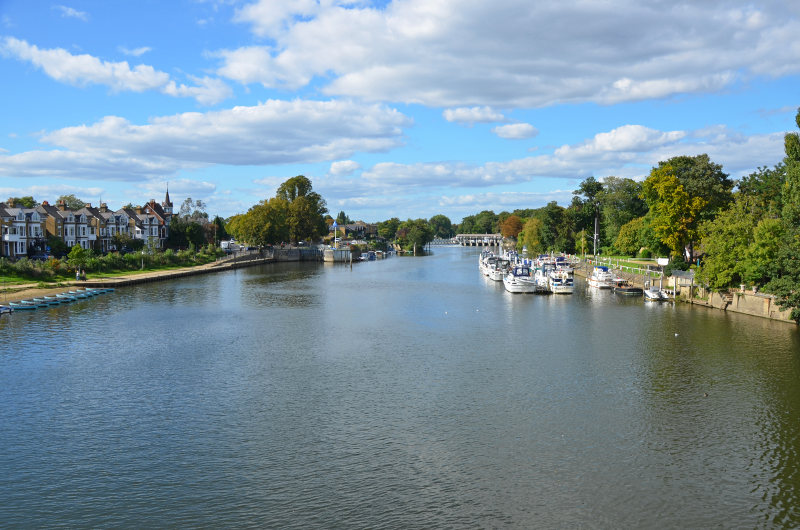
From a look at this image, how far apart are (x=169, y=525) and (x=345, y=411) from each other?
1103 cm

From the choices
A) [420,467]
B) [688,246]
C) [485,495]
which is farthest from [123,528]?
[688,246]

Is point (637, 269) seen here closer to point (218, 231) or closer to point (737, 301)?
point (737, 301)

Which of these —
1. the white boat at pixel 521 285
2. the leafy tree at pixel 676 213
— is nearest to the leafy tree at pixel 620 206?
the leafy tree at pixel 676 213

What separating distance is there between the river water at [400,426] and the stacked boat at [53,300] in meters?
10.5

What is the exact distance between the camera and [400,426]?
1042 inches

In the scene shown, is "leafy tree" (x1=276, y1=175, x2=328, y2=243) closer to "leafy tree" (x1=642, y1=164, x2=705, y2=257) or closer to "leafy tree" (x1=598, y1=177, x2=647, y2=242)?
"leafy tree" (x1=598, y1=177, x2=647, y2=242)

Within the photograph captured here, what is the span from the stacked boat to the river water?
1046 centimetres

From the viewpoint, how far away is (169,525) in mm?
18578

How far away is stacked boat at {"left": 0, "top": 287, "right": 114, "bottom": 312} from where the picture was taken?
59.5 meters

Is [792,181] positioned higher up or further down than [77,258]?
Answer: higher up

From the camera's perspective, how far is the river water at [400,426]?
19719 millimetres

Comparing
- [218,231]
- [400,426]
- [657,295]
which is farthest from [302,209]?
[400,426]

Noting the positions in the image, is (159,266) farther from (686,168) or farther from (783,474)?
(783,474)

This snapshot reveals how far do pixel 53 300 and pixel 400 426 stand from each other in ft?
171
